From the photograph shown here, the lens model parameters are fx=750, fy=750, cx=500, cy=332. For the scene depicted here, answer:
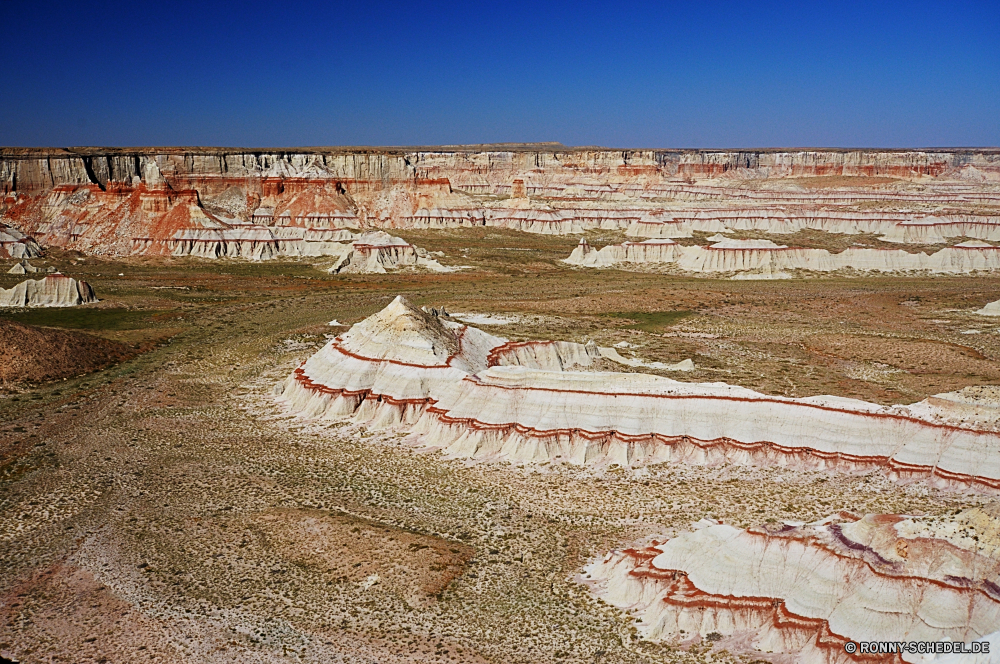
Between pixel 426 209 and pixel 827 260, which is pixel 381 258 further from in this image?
pixel 827 260

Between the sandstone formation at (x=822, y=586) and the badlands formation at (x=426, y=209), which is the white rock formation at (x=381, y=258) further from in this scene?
the sandstone formation at (x=822, y=586)

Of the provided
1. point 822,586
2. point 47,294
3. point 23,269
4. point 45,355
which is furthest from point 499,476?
point 23,269

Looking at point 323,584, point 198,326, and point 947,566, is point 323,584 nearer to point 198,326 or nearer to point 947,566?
point 947,566

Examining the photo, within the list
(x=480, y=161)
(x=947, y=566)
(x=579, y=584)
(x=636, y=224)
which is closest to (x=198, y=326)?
(x=579, y=584)

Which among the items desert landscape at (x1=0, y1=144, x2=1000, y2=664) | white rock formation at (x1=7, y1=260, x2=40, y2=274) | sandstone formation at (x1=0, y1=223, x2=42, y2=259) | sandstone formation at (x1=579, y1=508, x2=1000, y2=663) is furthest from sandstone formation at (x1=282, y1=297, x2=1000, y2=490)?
sandstone formation at (x1=0, y1=223, x2=42, y2=259)

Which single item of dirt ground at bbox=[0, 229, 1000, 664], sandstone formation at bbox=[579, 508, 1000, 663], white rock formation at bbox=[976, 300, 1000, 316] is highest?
white rock formation at bbox=[976, 300, 1000, 316]

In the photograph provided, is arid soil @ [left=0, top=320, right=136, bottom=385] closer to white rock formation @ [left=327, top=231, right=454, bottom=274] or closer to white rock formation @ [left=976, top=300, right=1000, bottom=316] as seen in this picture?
white rock formation @ [left=327, top=231, right=454, bottom=274]

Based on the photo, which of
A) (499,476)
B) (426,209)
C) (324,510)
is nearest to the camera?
(324,510)
